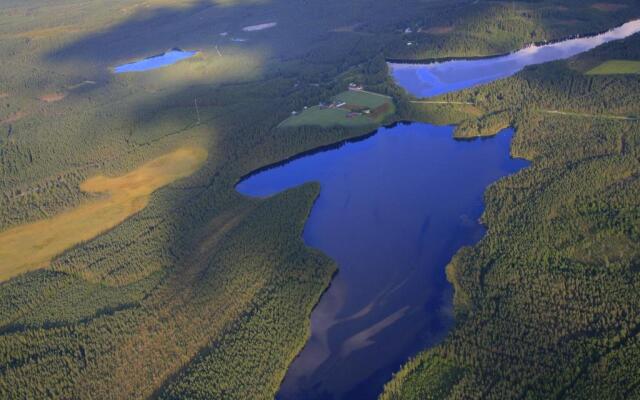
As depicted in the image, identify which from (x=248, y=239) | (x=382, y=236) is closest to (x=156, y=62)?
(x=248, y=239)

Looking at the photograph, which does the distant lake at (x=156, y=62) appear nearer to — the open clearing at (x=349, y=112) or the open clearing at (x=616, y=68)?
the open clearing at (x=349, y=112)

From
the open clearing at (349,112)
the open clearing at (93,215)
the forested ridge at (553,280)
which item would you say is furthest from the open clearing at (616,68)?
the open clearing at (93,215)

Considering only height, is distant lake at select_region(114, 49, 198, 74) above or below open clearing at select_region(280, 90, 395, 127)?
above

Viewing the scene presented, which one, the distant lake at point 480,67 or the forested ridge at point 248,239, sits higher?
the distant lake at point 480,67

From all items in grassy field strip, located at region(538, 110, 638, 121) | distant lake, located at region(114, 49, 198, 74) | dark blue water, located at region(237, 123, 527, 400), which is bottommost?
dark blue water, located at region(237, 123, 527, 400)

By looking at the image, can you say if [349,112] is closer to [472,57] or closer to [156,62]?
[472,57]

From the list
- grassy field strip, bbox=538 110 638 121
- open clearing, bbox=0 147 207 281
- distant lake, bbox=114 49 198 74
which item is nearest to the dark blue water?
grassy field strip, bbox=538 110 638 121

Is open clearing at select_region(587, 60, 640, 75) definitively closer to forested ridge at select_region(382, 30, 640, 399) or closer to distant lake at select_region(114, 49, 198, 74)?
forested ridge at select_region(382, 30, 640, 399)
